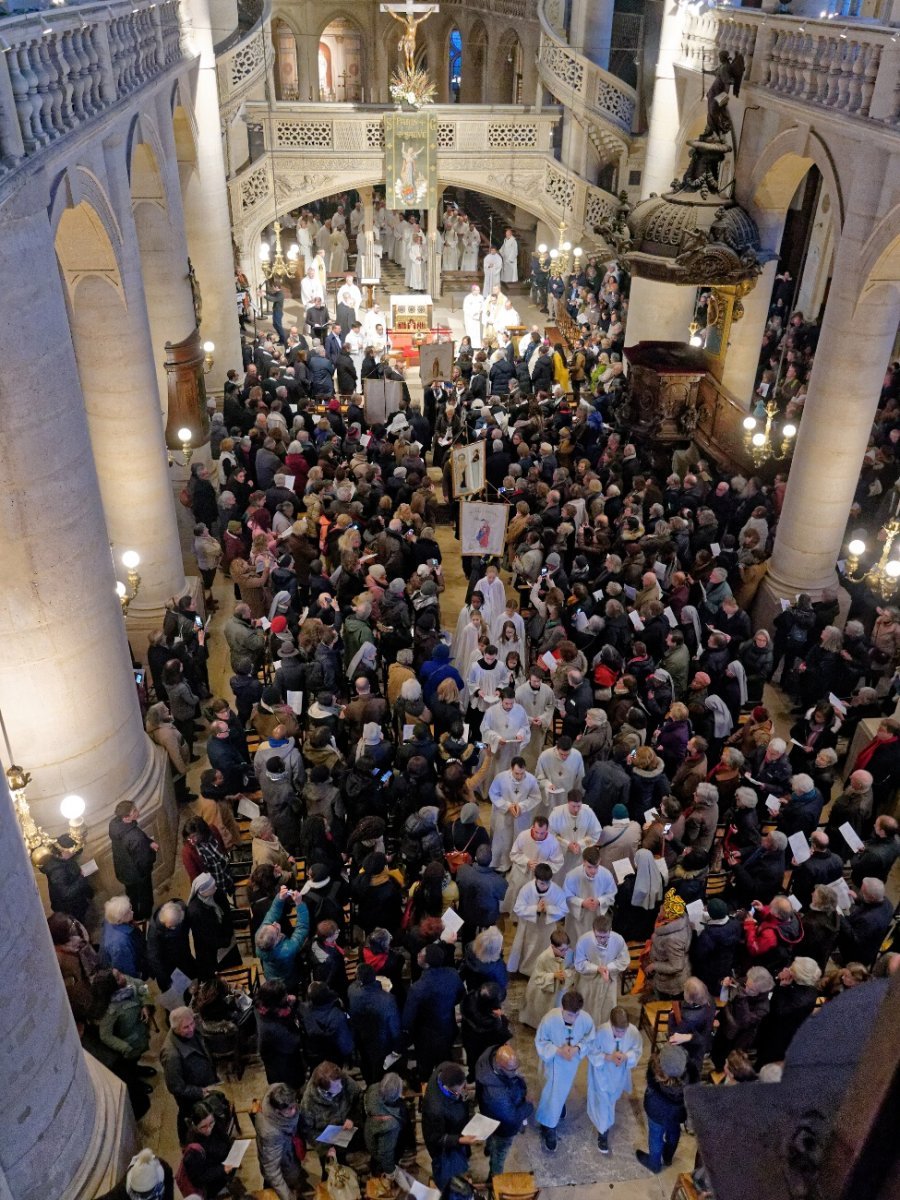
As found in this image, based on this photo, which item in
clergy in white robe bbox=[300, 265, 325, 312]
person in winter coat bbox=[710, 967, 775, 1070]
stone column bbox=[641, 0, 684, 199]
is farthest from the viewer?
clergy in white robe bbox=[300, 265, 325, 312]

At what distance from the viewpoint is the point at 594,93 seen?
2161cm

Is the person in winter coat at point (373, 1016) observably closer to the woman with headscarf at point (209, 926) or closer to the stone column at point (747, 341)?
the woman with headscarf at point (209, 926)

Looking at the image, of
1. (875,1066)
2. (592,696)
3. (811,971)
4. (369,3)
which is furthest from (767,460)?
(369,3)

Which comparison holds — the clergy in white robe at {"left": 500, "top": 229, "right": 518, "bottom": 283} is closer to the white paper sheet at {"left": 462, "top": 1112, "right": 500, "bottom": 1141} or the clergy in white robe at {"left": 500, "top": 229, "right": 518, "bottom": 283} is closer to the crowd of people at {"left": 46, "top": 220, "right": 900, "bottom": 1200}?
the crowd of people at {"left": 46, "top": 220, "right": 900, "bottom": 1200}

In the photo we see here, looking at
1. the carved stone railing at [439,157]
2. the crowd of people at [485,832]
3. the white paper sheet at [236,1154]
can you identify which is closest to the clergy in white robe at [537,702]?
the crowd of people at [485,832]

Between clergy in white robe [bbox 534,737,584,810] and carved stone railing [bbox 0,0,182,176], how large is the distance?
18.0ft

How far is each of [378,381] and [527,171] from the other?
10.0 metres

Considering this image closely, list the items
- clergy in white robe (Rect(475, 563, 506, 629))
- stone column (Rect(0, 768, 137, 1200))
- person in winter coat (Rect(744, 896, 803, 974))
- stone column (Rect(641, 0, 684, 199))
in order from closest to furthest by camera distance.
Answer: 1. stone column (Rect(0, 768, 137, 1200))
2. person in winter coat (Rect(744, 896, 803, 974))
3. clergy in white robe (Rect(475, 563, 506, 629))
4. stone column (Rect(641, 0, 684, 199))

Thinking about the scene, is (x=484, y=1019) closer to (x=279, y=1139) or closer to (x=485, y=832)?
(x=279, y=1139)

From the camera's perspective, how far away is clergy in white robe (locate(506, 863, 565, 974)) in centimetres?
725

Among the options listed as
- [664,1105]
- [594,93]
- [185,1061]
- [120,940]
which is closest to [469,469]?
[120,940]

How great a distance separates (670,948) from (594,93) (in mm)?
19394

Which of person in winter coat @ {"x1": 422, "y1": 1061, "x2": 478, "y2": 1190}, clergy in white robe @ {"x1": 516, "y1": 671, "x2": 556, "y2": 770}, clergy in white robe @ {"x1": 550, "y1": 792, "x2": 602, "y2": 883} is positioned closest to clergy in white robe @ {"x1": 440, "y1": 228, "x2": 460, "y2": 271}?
clergy in white robe @ {"x1": 516, "y1": 671, "x2": 556, "y2": 770}

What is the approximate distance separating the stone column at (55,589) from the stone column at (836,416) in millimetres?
7302
